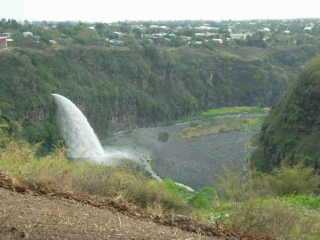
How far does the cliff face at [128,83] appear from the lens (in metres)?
41.0

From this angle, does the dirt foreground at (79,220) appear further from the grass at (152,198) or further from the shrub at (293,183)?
the shrub at (293,183)

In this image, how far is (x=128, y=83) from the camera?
55938 mm

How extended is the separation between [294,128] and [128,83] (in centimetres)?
2973

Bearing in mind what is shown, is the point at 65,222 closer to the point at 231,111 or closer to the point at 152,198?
the point at 152,198

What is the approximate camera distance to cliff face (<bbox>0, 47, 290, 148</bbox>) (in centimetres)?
4103

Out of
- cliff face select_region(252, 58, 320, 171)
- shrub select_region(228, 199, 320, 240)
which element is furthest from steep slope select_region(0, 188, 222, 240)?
cliff face select_region(252, 58, 320, 171)

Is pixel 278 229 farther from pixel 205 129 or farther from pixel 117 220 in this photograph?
pixel 205 129

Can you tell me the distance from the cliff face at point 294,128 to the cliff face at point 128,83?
1216cm

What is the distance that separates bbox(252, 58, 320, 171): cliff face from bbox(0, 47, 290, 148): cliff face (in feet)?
39.9

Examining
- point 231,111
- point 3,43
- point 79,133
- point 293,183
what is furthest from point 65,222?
point 231,111

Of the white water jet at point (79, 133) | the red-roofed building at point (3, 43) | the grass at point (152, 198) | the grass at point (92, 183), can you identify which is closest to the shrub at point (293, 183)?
the grass at point (152, 198)

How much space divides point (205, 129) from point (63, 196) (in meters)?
45.1

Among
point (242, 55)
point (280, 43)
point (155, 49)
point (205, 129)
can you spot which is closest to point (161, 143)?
point (205, 129)

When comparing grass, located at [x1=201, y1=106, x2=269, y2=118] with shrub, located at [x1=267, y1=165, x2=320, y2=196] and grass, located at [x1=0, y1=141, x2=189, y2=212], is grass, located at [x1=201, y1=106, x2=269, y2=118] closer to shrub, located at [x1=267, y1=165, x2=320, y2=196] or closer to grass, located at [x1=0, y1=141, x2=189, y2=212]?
shrub, located at [x1=267, y1=165, x2=320, y2=196]
